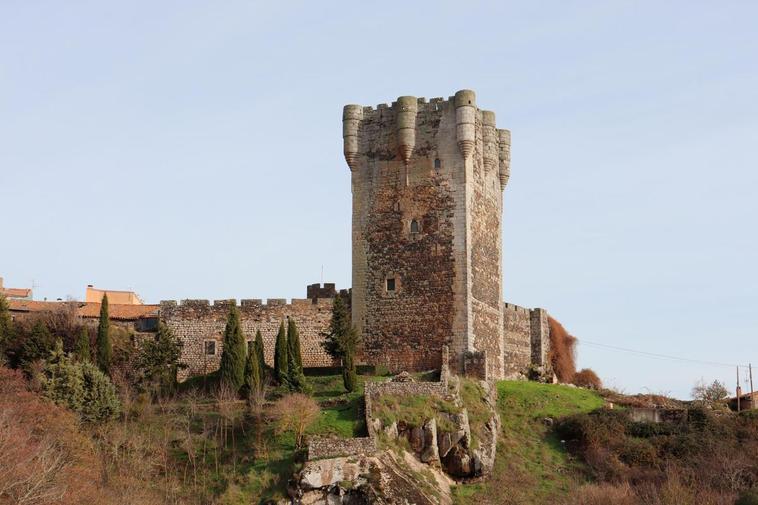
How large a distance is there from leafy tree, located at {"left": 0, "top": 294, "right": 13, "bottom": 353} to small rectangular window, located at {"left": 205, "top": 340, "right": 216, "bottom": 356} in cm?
753

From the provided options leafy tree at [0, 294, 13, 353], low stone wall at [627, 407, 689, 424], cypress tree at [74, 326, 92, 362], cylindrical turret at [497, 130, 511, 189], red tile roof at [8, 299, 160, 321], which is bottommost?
low stone wall at [627, 407, 689, 424]

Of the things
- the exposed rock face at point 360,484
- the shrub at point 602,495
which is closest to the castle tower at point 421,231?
the shrub at point 602,495

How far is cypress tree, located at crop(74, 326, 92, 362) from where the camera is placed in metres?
52.3

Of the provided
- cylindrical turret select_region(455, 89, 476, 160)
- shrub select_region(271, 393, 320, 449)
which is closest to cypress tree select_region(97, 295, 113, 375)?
shrub select_region(271, 393, 320, 449)

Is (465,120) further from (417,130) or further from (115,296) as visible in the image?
(115,296)

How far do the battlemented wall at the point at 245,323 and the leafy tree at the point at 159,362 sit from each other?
1.16m

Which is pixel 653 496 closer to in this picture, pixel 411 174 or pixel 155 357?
pixel 411 174

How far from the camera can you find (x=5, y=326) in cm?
5462

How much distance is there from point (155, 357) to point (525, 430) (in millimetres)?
13998

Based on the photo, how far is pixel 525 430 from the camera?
52219mm

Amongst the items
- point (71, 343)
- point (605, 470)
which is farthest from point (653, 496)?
point (71, 343)

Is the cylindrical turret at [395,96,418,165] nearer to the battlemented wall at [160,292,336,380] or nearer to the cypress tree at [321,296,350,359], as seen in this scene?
the cypress tree at [321,296,350,359]

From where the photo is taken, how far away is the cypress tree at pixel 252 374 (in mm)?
50834

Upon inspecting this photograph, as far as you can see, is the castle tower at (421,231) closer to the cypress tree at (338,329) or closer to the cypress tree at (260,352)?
the cypress tree at (338,329)
